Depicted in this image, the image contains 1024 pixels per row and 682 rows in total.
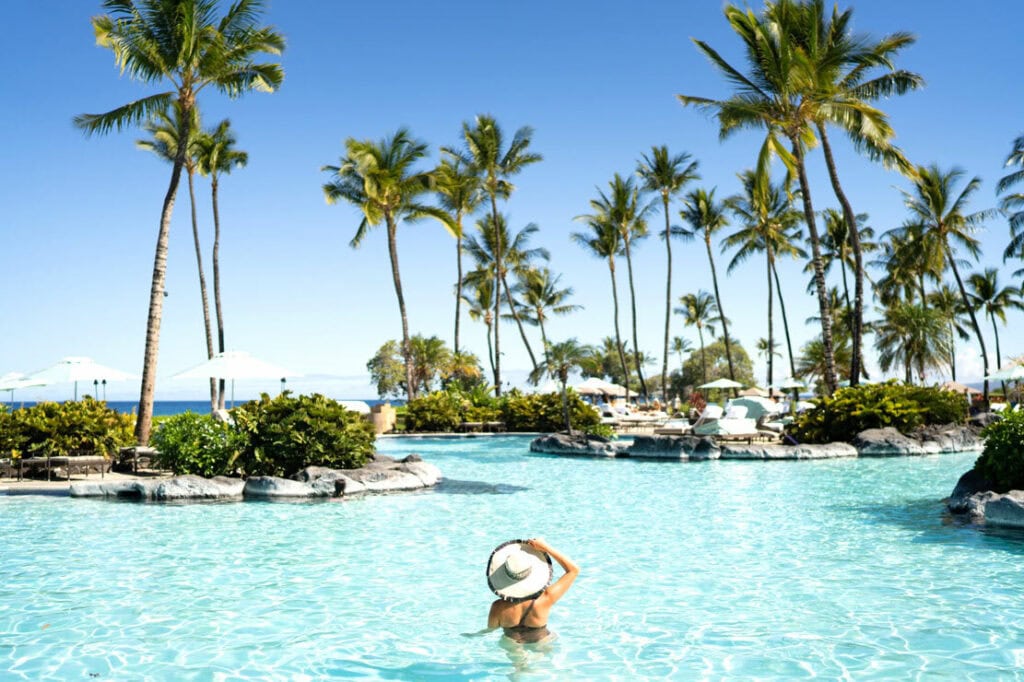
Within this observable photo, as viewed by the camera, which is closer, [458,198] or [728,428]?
[728,428]

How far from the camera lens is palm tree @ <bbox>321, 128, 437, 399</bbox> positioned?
3125 centimetres

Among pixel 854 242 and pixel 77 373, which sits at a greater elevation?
pixel 854 242

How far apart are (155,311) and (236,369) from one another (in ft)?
7.40

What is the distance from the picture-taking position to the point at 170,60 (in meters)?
16.2

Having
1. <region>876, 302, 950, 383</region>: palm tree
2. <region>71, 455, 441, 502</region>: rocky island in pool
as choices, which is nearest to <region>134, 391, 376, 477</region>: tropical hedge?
<region>71, 455, 441, 502</region>: rocky island in pool

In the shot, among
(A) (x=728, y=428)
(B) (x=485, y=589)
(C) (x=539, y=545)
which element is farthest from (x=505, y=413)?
(C) (x=539, y=545)

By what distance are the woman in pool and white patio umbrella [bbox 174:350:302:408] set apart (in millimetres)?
11347

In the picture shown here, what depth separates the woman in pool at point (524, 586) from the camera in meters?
5.24

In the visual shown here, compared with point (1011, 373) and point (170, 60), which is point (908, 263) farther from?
point (170, 60)

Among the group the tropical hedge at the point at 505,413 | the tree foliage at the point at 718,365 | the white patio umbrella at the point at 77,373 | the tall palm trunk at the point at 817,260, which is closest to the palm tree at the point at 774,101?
the tall palm trunk at the point at 817,260

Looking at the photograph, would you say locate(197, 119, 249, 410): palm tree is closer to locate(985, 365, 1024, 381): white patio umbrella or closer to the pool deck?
the pool deck

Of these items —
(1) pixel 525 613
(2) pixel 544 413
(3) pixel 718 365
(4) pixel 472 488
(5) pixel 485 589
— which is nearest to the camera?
(1) pixel 525 613

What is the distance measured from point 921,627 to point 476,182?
32.8 metres

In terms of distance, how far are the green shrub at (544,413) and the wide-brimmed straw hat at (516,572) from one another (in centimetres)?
2307
